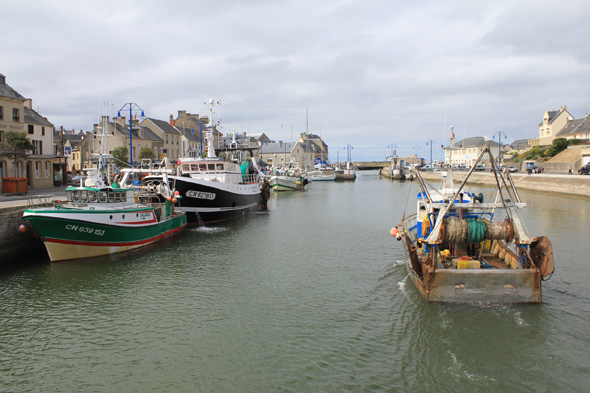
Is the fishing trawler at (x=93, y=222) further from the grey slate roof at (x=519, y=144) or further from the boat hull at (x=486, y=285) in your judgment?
the grey slate roof at (x=519, y=144)

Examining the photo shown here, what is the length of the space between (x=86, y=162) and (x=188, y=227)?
42.4 metres

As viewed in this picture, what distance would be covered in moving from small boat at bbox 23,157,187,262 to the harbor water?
0.90 meters

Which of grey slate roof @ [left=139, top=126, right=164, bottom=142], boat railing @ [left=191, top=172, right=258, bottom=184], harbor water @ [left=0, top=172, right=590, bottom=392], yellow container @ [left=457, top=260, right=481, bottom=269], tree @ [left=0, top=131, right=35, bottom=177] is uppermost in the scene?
grey slate roof @ [left=139, top=126, right=164, bottom=142]

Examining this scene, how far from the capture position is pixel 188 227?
2945 cm

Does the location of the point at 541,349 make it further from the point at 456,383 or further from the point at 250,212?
the point at 250,212

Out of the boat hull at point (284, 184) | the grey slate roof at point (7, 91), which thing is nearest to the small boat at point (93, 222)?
the grey slate roof at point (7, 91)

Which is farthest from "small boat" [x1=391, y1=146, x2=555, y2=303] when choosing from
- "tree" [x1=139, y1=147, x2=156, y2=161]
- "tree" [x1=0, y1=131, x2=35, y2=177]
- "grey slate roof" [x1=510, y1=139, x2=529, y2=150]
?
"grey slate roof" [x1=510, y1=139, x2=529, y2=150]

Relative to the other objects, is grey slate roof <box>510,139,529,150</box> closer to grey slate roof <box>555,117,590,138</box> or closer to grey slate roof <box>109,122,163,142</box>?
grey slate roof <box>555,117,590,138</box>

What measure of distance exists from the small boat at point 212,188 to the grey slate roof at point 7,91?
16683 mm

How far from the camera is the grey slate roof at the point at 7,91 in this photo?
1379 inches

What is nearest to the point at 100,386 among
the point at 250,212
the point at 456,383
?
the point at 456,383

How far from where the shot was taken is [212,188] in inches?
1185

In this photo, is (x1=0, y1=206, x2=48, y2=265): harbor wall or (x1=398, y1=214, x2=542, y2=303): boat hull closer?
(x1=398, y1=214, x2=542, y2=303): boat hull

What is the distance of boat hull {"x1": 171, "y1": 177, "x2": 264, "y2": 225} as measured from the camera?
28609 mm
